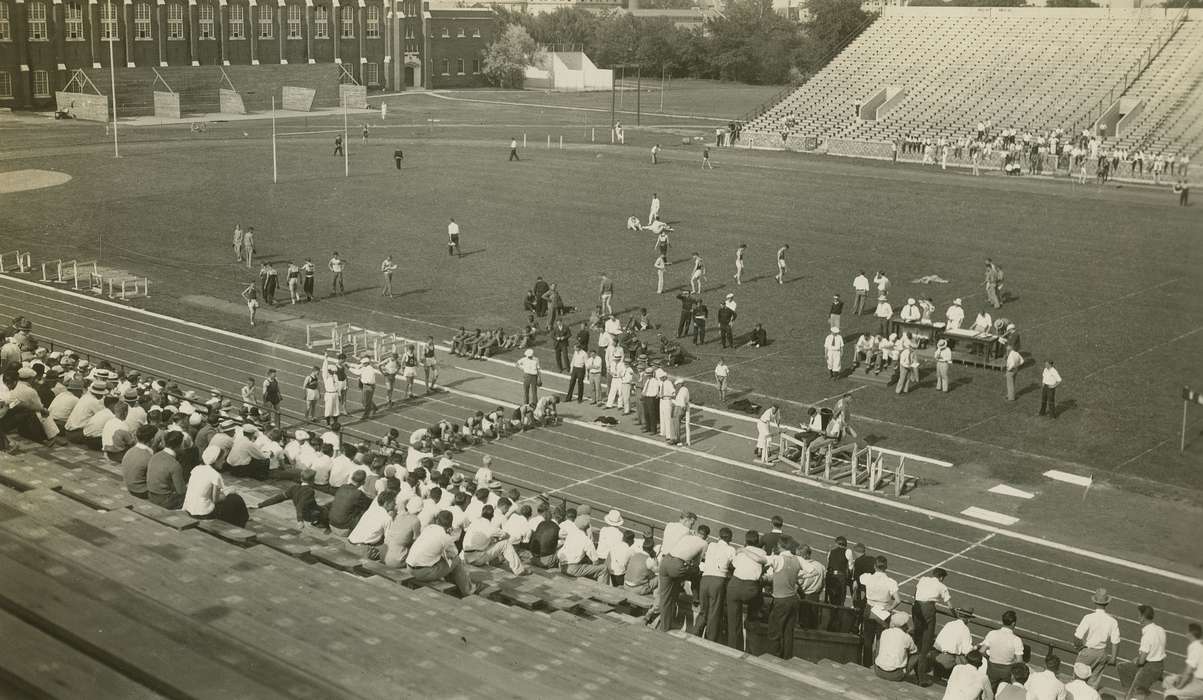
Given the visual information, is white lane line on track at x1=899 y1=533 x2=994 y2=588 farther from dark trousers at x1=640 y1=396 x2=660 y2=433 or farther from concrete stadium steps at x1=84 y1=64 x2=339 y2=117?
concrete stadium steps at x1=84 y1=64 x2=339 y2=117

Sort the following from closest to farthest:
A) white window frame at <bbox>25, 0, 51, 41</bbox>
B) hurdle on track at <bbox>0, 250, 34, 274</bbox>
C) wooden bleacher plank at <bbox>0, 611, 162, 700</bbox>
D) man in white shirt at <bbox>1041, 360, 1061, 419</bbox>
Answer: wooden bleacher plank at <bbox>0, 611, 162, 700</bbox>
man in white shirt at <bbox>1041, 360, 1061, 419</bbox>
hurdle on track at <bbox>0, 250, 34, 274</bbox>
white window frame at <bbox>25, 0, 51, 41</bbox>

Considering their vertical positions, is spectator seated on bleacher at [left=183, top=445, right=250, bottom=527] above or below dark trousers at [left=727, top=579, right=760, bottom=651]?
above

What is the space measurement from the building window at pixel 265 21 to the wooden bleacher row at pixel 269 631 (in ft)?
294

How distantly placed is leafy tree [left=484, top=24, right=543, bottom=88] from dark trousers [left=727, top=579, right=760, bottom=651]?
112 m

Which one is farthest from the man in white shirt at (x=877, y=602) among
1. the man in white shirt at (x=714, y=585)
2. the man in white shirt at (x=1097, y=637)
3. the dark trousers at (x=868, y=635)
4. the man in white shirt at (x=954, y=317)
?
the man in white shirt at (x=954, y=317)

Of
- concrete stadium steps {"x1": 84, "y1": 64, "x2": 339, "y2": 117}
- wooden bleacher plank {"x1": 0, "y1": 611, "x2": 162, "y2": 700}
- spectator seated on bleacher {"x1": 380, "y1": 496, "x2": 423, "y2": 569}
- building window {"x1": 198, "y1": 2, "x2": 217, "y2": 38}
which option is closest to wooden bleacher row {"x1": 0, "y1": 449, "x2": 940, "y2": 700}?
wooden bleacher plank {"x1": 0, "y1": 611, "x2": 162, "y2": 700}

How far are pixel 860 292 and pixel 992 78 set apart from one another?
129ft

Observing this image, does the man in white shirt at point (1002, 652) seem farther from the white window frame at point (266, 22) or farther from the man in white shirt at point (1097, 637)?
the white window frame at point (266, 22)

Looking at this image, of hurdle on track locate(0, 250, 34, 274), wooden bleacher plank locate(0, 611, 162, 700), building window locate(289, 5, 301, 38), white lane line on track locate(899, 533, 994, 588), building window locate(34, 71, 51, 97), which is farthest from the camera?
building window locate(289, 5, 301, 38)

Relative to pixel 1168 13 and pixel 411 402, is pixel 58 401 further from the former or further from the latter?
pixel 1168 13

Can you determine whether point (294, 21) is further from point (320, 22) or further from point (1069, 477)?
point (1069, 477)

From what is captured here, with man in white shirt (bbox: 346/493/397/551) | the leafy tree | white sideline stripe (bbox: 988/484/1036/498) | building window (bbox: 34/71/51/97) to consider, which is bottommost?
white sideline stripe (bbox: 988/484/1036/498)

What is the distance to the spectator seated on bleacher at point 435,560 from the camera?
1369cm

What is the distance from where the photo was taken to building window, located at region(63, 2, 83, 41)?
78250 millimetres
